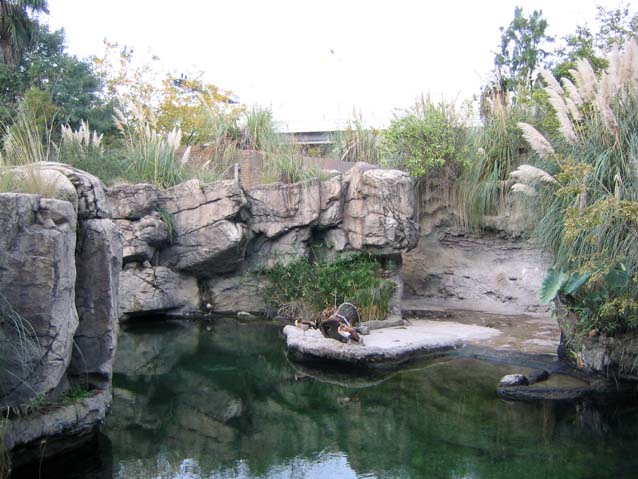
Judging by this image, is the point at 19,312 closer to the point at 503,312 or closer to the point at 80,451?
the point at 80,451

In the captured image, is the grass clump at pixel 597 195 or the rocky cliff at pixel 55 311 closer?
the rocky cliff at pixel 55 311

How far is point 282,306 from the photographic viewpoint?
11656mm

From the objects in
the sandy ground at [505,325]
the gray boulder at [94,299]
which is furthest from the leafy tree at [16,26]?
the gray boulder at [94,299]

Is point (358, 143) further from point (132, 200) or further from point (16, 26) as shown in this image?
point (16, 26)

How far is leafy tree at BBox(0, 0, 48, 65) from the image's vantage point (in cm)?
1512

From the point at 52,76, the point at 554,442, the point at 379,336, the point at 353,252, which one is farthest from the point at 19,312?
the point at 52,76

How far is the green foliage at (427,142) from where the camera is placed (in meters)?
12.1

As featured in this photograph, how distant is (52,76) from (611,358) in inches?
693

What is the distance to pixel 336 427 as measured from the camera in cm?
648

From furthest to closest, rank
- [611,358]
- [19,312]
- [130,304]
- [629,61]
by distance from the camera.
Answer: [130,304] → [629,61] → [611,358] → [19,312]

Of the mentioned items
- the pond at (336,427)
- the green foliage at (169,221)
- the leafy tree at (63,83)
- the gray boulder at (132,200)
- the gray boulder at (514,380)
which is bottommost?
the pond at (336,427)

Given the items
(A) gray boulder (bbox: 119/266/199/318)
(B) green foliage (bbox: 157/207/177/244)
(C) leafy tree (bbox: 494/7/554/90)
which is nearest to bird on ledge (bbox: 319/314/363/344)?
(A) gray boulder (bbox: 119/266/199/318)

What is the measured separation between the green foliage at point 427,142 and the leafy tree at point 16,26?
8874 mm

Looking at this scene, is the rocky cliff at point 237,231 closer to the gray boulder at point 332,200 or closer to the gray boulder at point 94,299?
the gray boulder at point 332,200
